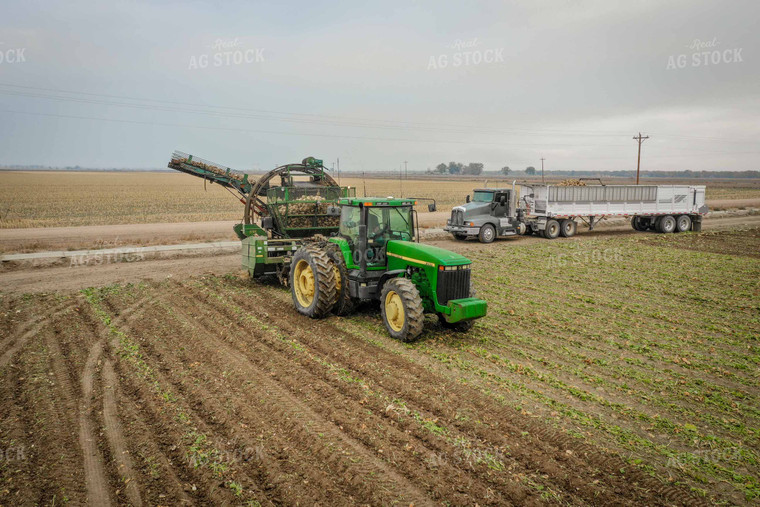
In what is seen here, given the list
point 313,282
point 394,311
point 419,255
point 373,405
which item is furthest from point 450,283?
point 313,282

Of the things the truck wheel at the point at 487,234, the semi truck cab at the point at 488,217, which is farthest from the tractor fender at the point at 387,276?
the truck wheel at the point at 487,234

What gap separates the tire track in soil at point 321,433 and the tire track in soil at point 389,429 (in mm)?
115

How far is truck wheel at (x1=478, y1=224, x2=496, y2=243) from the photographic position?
21219 mm

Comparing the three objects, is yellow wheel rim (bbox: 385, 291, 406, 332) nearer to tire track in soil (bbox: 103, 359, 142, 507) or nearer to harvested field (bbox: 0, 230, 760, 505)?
harvested field (bbox: 0, 230, 760, 505)

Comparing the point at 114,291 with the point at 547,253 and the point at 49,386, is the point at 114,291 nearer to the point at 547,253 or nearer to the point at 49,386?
the point at 49,386

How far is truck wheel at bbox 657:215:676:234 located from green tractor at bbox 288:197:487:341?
20.9 metres

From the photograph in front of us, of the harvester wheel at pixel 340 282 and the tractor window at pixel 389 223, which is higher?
the tractor window at pixel 389 223

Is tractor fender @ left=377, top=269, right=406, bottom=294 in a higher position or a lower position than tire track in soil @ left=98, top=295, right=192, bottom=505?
higher

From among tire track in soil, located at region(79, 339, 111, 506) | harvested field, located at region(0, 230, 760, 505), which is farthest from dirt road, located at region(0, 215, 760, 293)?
tire track in soil, located at region(79, 339, 111, 506)

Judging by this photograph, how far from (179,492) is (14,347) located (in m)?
5.79

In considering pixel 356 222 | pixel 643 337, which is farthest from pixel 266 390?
pixel 643 337

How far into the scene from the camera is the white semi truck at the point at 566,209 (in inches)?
840

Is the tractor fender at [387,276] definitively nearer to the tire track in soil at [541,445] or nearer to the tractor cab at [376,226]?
the tractor cab at [376,226]

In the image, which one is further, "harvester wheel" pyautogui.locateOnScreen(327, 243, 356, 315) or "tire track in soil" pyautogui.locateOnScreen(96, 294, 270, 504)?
"harvester wheel" pyautogui.locateOnScreen(327, 243, 356, 315)
